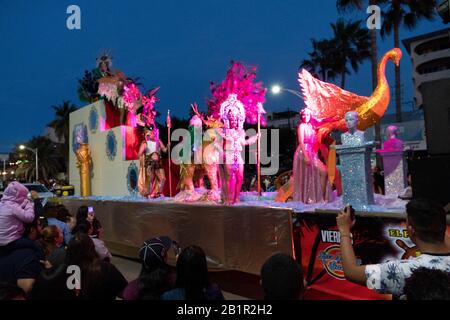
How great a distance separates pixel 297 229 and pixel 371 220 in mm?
1095

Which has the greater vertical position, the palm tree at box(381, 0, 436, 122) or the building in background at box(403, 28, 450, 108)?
the building in background at box(403, 28, 450, 108)

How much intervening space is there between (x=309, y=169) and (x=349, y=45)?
20445mm

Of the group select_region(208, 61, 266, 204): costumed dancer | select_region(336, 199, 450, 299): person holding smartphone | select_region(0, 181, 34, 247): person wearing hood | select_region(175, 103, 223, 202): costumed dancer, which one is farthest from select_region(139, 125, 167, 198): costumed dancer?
select_region(336, 199, 450, 299): person holding smartphone

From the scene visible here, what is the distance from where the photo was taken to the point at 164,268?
281 cm

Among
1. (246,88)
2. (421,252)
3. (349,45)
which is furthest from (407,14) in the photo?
(421,252)

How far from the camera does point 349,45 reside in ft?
79.6

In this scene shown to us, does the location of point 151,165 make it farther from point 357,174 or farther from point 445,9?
point 445,9

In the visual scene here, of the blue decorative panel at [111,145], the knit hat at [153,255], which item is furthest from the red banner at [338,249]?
the blue decorative panel at [111,145]

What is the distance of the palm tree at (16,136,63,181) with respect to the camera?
50.0 m

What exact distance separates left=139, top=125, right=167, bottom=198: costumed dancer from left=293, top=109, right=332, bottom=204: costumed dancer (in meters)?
4.10

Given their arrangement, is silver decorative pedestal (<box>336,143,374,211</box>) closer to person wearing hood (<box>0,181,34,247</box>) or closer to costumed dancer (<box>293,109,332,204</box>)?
costumed dancer (<box>293,109,332,204</box>)

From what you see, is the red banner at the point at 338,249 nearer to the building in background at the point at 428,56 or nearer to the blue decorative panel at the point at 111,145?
the blue decorative panel at the point at 111,145

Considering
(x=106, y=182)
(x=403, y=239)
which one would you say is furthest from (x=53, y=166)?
(x=403, y=239)
